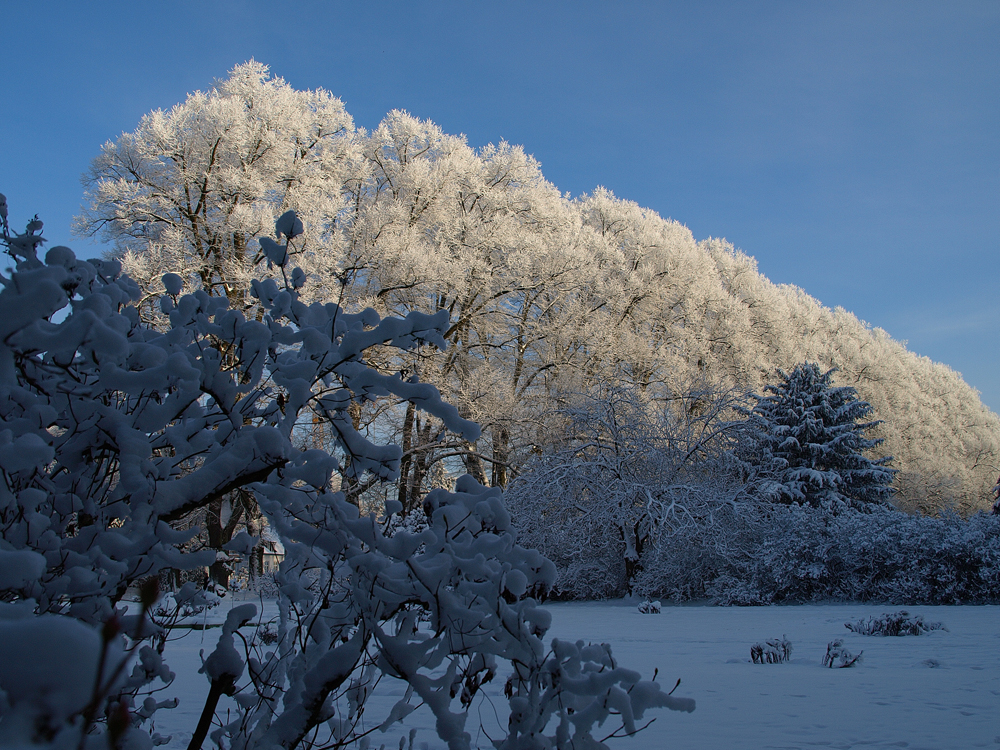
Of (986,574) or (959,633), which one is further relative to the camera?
(986,574)

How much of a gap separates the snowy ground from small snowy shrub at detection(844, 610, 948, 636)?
147mm

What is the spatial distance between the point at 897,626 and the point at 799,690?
10.7 feet

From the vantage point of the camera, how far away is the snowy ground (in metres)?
2.88

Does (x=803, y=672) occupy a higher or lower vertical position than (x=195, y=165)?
lower

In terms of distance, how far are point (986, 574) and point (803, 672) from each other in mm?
6761

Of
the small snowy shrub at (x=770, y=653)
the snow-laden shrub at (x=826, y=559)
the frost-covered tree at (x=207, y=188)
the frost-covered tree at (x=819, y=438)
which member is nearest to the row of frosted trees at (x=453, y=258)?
the frost-covered tree at (x=207, y=188)

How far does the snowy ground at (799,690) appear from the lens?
2885mm

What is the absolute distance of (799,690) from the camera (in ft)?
12.8

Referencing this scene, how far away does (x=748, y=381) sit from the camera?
22.3m

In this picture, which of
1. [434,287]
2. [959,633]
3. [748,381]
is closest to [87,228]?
[434,287]

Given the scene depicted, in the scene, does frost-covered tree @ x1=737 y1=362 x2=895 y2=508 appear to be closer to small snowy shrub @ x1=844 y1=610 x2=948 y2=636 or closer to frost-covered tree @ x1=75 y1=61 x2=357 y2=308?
small snowy shrub @ x1=844 y1=610 x2=948 y2=636

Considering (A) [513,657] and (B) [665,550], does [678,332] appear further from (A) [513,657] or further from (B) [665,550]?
(A) [513,657]

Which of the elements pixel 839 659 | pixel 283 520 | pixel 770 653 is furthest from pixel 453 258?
pixel 283 520

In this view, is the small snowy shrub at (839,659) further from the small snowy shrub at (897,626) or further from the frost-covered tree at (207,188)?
the frost-covered tree at (207,188)
